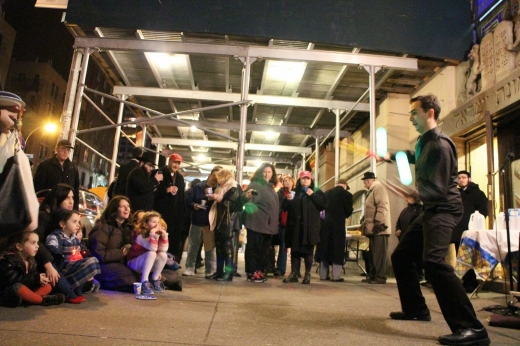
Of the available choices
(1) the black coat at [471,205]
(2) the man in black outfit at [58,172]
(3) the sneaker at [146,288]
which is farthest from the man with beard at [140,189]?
(1) the black coat at [471,205]

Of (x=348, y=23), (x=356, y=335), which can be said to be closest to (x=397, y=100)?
(x=348, y=23)

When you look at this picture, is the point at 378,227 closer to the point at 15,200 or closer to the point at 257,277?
the point at 257,277

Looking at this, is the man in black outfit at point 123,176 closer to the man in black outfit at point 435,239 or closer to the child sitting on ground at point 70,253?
the child sitting on ground at point 70,253

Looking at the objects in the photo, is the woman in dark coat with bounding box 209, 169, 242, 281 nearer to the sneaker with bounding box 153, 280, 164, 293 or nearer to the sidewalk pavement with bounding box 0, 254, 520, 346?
the sidewalk pavement with bounding box 0, 254, 520, 346

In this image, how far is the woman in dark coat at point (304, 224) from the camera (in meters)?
6.77

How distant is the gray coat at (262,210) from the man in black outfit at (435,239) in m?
3.08

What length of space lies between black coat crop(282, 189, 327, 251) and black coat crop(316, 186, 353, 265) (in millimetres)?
715

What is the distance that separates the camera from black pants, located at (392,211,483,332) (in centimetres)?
296

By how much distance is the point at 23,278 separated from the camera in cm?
362

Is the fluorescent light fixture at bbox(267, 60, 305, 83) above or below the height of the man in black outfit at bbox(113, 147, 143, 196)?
above

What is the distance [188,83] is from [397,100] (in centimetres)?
574

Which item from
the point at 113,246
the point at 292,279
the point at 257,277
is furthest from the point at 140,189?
the point at 292,279

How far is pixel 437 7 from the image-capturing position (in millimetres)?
8609

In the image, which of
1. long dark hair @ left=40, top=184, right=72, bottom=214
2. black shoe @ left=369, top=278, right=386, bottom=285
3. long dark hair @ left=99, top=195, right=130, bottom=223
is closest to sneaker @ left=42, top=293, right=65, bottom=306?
long dark hair @ left=40, top=184, right=72, bottom=214
